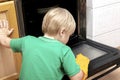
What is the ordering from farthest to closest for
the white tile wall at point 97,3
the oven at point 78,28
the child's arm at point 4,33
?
the white tile wall at point 97,3 < the oven at point 78,28 < the child's arm at point 4,33

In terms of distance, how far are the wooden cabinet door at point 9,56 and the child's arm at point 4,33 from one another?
0.08ft

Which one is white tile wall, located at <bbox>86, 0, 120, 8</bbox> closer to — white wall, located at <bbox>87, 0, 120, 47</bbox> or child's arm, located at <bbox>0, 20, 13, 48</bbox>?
white wall, located at <bbox>87, 0, 120, 47</bbox>

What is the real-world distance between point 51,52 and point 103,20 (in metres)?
0.85

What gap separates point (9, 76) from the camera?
4.28 feet

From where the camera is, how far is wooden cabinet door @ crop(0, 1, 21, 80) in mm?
1149

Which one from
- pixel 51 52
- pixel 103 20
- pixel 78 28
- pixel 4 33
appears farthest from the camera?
pixel 103 20

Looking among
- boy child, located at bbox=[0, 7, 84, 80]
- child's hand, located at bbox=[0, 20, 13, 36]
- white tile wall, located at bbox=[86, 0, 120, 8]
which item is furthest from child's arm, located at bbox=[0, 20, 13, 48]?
white tile wall, located at bbox=[86, 0, 120, 8]

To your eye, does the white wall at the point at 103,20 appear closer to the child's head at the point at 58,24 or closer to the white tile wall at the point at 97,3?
the white tile wall at the point at 97,3

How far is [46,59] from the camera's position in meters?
0.95

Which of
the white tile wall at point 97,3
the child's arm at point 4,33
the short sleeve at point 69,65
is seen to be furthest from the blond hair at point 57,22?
the white tile wall at point 97,3

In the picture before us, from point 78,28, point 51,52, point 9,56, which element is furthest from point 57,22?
point 78,28

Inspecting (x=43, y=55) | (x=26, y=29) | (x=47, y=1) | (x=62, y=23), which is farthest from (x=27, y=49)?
(x=47, y=1)

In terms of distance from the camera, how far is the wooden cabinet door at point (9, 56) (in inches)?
45.2

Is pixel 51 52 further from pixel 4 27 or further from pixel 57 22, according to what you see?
pixel 4 27
